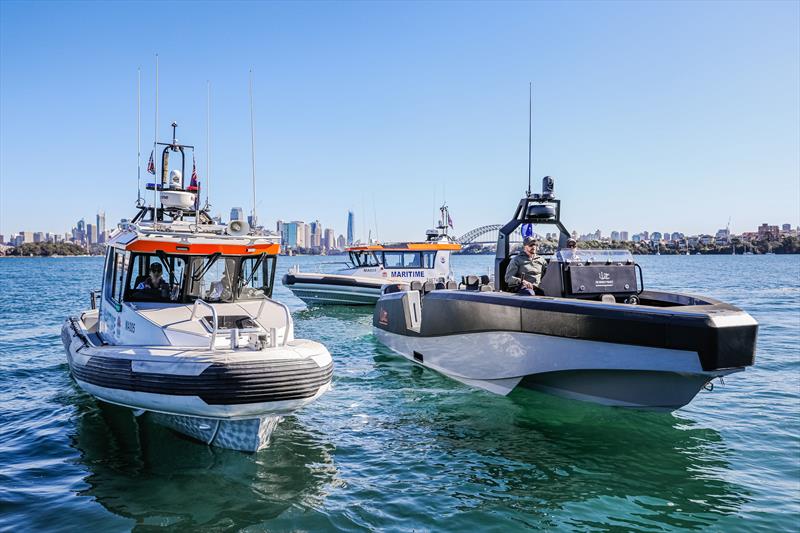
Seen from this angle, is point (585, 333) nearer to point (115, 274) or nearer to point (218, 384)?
point (218, 384)

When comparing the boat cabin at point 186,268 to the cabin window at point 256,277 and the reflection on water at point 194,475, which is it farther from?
the reflection on water at point 194,475

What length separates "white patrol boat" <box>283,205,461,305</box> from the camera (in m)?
25.8

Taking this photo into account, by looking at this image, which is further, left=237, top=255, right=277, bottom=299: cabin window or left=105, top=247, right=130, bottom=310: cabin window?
left=237, top=255, right=277, bottom=299: cabin window

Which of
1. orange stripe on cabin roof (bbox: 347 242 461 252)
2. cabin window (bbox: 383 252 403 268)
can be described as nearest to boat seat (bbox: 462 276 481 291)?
orange stripe on cabin roof (bbox: 347 242 461 252)

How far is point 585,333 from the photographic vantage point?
724 centimetres

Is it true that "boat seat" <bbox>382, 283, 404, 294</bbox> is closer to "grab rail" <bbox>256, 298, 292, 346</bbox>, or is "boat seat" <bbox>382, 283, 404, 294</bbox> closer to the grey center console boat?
the grey center console boat

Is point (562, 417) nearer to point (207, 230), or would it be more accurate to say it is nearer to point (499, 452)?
point (499, 452)

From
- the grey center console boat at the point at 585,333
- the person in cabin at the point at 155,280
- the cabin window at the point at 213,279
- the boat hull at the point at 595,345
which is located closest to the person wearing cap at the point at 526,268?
the grey center console boat at the point at 585,333

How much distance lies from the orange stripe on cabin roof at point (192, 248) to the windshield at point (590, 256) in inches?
165

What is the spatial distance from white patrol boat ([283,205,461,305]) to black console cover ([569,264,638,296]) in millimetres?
17035

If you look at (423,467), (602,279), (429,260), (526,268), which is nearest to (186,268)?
(423,467)

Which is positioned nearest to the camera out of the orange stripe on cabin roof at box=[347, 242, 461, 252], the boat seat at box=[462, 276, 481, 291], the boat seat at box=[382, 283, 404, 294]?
the boat seat at box=[462, 276, 481, 291]

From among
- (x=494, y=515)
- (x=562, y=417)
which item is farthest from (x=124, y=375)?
(x=562, y=417)

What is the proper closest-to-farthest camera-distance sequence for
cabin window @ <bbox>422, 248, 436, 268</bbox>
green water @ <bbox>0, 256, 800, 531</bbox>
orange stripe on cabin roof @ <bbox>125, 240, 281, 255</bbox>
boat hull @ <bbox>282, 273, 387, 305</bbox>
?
green water @ <bbox>0, 256, 800, 531</bbox> → orange stripe on cabin roof @ <bbox>125, 240, 281, 255</bbox> → boat hull @ <bbox>282, 273, 387, 305</bbox> → cabin window @ <bbox>422, 248, 436, 268</bbox>
